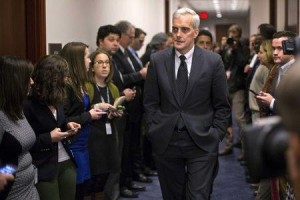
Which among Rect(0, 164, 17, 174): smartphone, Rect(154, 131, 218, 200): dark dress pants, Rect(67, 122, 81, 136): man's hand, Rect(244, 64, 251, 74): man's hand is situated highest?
Rect(244, 64, 251, 74): man's hand

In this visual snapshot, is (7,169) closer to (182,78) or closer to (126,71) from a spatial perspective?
(182,78)

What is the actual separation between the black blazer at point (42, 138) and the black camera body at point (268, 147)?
6.62ft

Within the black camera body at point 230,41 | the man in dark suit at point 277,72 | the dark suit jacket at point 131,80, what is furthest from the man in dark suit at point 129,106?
the man in dark suit at point 277,72

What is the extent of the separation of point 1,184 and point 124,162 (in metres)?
2.85

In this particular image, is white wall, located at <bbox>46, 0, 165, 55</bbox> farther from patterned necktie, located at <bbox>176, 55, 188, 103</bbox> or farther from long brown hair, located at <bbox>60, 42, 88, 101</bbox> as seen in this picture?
patterned necktie, located at <bbox>176, 55, 188, 103</bbox>

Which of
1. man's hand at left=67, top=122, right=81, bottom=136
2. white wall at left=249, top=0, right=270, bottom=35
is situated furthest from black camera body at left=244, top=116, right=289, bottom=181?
white wall at left=249, top=0, right=270, bottom=35

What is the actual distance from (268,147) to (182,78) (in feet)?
7.58

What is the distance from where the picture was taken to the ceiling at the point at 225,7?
18.6 metres

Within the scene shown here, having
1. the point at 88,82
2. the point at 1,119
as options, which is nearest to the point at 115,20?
the point at 88,82

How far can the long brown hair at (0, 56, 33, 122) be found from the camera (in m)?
2.47

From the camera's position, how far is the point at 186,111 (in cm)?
316

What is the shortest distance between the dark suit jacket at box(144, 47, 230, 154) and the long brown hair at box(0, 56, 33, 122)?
97 centimetres

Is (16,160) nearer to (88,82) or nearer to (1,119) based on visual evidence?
(1,119)

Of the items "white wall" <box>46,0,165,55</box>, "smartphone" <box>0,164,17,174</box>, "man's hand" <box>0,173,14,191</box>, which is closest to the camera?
"man's hand" <box>0,173,14,191</box>
